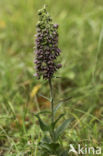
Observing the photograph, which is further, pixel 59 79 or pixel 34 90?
pixel 59 79

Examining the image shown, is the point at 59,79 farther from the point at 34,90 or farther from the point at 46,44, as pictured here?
the point at 46,44

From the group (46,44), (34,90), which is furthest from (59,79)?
(46,44)

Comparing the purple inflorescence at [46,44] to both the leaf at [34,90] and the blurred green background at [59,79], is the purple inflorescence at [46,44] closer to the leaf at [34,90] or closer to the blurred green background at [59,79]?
the blurred green background at [59,79]

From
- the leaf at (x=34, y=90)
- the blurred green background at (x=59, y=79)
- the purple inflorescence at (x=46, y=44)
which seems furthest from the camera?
the leaf at (x=34, y=90)

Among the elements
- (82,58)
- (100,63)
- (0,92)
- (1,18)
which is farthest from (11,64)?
(1,18)

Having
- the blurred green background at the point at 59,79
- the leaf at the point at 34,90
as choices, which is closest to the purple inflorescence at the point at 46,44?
the blurred green background at the point at 59,79

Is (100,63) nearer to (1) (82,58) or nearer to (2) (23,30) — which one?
(1) (82,58)
